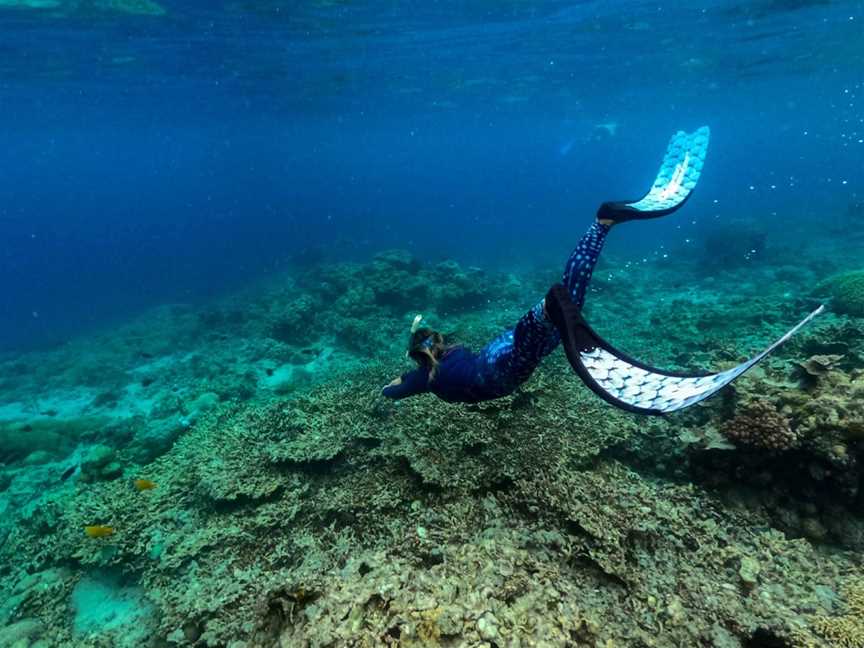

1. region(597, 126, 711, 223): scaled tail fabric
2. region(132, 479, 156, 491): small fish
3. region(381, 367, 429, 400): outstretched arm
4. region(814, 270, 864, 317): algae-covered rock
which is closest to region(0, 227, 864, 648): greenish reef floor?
region(132, 479, 156, 491): small fish

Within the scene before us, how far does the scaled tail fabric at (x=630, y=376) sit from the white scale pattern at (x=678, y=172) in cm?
311

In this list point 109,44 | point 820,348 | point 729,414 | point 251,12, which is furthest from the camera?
point 109,44

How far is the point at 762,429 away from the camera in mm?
4652

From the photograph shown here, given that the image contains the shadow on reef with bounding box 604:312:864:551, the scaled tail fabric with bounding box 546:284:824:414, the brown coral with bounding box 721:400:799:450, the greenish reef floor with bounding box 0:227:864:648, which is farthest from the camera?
the brown coral with bounding box 721:400:799:450

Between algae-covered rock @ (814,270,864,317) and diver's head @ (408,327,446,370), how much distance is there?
11783 millimetres

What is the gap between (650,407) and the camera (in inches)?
135

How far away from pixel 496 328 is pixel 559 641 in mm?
10083

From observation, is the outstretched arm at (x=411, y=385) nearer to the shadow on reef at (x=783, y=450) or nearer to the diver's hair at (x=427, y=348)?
the diver's hair at (x=427, y=348)

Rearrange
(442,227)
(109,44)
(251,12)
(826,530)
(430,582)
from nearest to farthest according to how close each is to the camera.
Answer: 1. (430,582)
2. (826,530)
3. (251,12)
4. (109,44)
5. (442,227)

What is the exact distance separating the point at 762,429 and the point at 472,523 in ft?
10.1

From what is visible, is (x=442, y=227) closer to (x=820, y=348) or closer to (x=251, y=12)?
(x=251, y=12)

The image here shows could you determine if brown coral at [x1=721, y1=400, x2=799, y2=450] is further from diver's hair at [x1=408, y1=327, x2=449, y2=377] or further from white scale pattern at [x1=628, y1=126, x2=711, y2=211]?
diver's hair at [x1=408, y1=327, x2=449, y2=377]

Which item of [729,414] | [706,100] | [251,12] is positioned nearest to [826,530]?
[729,414]

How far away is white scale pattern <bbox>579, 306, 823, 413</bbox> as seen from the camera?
3.40m
